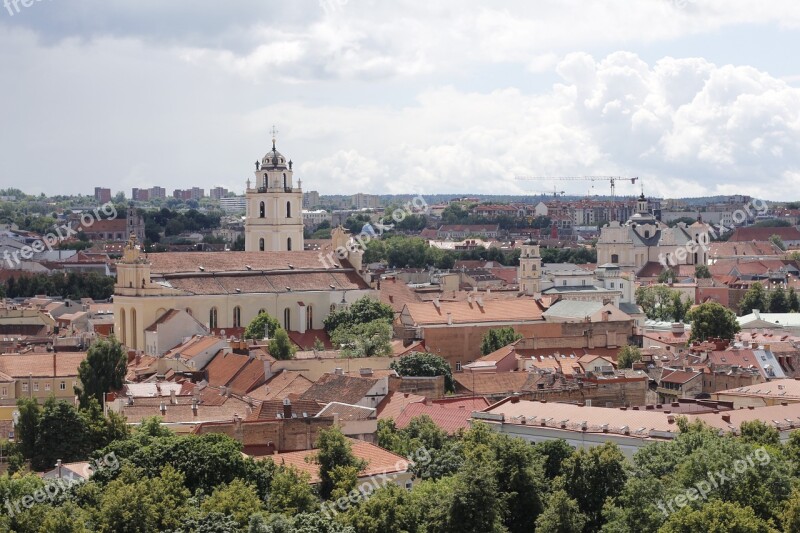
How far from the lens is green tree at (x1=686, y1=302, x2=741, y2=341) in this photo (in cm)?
8006

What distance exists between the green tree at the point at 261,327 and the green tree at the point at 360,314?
2.97m

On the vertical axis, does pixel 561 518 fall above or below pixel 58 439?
below

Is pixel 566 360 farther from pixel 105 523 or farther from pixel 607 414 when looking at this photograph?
pixel 105 523

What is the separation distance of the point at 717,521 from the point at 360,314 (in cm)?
4205

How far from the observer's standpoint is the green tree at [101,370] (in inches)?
2218

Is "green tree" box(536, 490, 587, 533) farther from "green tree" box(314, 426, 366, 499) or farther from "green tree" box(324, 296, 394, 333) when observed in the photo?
"green tree" box(324, 296, 394, 333)

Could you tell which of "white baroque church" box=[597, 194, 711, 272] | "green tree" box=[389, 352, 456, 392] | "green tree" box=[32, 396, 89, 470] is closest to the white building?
"green tree" box=[389, 352, 456, 392]

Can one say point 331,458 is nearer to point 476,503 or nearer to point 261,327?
point 476,503

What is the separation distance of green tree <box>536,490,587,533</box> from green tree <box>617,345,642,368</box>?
27593 mm

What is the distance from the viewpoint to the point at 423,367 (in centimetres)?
5906

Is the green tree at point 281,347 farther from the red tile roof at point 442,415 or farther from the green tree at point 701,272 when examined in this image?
the green tree at point 701,272

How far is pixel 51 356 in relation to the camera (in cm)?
6312

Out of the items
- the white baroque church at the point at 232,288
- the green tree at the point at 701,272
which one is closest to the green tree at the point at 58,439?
the white baroque church at the point at 232,288

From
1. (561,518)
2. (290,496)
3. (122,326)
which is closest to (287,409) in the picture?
(290,496)
